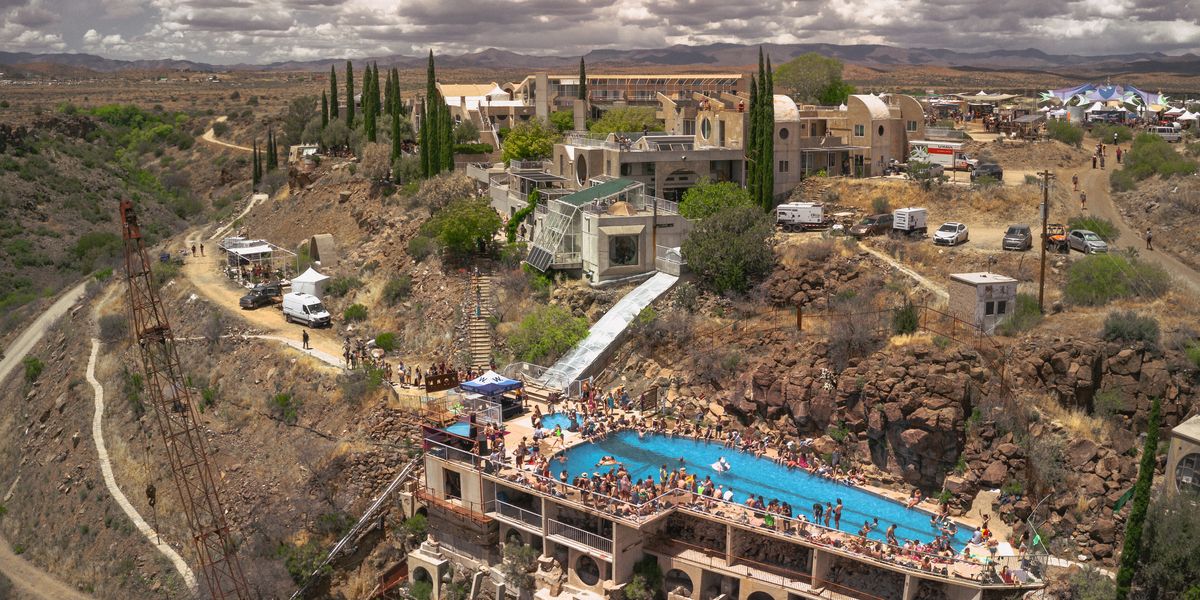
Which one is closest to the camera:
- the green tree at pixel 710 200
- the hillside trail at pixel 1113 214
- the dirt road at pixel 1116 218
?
the dirt road at pixel 1116 218

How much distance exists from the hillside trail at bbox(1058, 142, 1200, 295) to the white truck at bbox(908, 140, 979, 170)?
448 centimetres

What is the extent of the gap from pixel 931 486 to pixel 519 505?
37.7 ft

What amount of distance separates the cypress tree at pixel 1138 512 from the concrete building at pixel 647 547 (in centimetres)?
184

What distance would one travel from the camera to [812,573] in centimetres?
2714

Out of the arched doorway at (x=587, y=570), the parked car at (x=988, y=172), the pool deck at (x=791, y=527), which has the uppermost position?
the parked car at (x=988, y=172)

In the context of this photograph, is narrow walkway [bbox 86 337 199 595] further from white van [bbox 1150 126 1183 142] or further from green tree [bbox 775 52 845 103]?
white van [bbox 1150 126 1183 142]

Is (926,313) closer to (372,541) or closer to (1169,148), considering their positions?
(372,541)

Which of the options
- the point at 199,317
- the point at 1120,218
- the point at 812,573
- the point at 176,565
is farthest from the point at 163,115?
the point at 812,573

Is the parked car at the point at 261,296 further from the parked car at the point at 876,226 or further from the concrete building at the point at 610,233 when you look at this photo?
the parked car at the point at 876,226

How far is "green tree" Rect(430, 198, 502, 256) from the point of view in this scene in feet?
157

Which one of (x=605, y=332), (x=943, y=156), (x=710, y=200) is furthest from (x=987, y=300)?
(x=943, y=156)

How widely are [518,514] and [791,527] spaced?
315 inches

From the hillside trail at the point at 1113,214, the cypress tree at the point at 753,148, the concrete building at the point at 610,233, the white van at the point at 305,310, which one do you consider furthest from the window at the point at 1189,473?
the white van at the point at 305,310

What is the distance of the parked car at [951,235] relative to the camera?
41.8m
